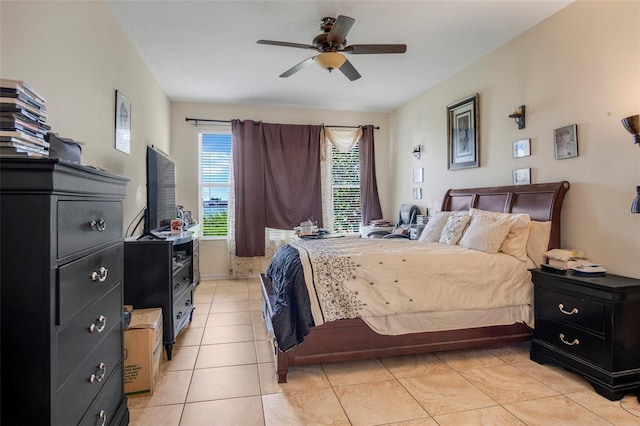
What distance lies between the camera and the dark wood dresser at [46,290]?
950mm

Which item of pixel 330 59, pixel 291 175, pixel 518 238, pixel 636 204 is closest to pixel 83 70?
pixel 330 59

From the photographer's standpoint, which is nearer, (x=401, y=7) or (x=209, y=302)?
(x=401, y=7)

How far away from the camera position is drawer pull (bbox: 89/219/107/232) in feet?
4.13

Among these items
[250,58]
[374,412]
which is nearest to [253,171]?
[250,58]

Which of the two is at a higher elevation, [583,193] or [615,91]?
[615,91]

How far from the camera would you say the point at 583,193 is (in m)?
2.53

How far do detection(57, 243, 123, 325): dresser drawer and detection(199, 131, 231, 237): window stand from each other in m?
3.67

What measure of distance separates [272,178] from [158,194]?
2.12m

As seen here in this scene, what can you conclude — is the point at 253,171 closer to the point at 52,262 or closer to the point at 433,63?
the point at 433,63

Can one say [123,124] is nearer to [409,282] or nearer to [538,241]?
[409,282]

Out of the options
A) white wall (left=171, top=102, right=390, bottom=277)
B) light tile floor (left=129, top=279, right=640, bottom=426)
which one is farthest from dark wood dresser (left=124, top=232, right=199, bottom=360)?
white wall (left=171, top=102, right=390, bottom=277)

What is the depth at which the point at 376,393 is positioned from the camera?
6.84 ft

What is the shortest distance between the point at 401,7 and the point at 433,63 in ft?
4.06

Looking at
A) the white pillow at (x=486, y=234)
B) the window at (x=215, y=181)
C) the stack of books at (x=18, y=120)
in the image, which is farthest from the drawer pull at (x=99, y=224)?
the window at (x=215, y=181)
